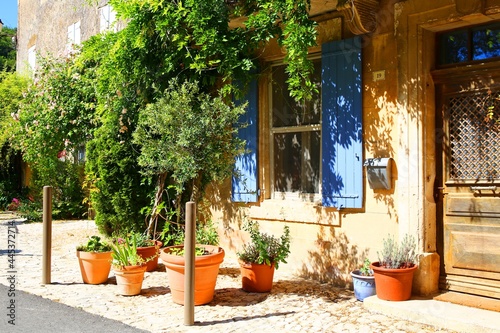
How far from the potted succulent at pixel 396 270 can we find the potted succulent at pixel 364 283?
6.1 inches

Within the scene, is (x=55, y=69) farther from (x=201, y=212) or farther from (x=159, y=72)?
(x=201, y=212)

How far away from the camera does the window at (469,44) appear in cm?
506

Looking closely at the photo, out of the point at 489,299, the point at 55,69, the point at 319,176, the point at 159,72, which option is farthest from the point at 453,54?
the point at 55,69

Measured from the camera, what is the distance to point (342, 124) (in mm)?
5926

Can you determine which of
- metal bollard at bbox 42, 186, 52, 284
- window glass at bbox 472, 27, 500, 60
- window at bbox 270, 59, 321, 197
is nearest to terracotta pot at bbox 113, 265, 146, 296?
metal bollard at bbox 42, 186, 52, 284

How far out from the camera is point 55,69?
10117 mm

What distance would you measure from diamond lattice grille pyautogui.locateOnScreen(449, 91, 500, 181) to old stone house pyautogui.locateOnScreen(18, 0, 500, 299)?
0.03 feet

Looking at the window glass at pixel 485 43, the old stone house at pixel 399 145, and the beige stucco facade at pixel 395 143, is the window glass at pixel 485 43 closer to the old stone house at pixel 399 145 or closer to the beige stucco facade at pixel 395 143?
the old stone house at pixel 399 145

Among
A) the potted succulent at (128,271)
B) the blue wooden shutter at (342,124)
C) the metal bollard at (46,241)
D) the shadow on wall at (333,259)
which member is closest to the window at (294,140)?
the blue wooden shutter at (342,124)

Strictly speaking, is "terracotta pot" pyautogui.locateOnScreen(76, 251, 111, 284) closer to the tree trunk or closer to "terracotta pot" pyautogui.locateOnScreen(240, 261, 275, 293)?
the tree trunk

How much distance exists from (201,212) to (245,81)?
201 cm

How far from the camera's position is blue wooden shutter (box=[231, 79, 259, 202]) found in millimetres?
6867

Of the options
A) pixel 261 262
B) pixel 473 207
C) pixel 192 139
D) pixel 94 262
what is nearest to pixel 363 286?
pixel 261 262

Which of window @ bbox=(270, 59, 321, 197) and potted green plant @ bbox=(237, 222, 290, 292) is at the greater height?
window @ bbox=(270, 59, 321, 197)
